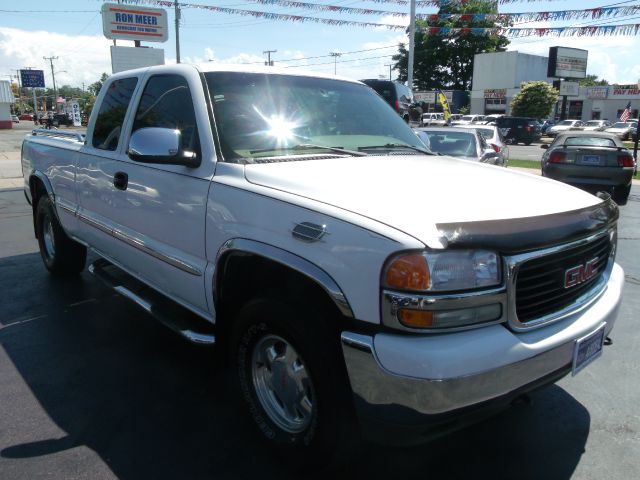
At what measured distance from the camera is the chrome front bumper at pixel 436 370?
197 cm

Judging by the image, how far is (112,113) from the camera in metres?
4.27

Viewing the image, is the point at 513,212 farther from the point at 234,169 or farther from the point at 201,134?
the point at 201,134

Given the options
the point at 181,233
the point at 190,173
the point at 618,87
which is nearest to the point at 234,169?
the point at 190,173

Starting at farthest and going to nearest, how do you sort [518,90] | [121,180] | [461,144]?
[518,90], [461,144], [121,180]

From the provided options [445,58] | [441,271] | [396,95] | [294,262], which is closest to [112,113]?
[294,262]

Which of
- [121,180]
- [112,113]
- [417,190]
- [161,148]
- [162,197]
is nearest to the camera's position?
[417,190]

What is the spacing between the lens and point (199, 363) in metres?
3.84

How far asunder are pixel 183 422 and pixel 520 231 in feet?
6.88

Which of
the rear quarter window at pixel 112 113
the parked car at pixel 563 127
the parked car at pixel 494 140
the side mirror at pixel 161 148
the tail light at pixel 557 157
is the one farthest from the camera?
the parked car at pixel 563 127

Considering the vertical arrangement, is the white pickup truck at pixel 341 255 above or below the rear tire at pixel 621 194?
above

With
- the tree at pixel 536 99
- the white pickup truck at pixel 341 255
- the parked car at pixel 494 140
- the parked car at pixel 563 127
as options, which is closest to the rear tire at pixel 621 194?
the parked car at pixel 494 140

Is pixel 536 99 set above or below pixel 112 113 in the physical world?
→ above

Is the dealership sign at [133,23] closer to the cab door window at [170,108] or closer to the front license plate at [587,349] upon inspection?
the cab door window at [170,108]

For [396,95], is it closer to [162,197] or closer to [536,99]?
[162,197]
